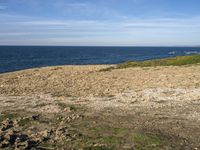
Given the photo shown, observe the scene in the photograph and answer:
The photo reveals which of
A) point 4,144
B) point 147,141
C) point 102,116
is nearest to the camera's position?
point 4,144

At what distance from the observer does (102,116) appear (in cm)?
1788

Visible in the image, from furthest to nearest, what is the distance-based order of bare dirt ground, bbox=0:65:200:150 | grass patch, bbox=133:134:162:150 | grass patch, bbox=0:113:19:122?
1. grass patch, bbox=0:113:19:122
2. bare dirt ground, bbox=0:65:200:150
3. grass patch, bbox=133:134:162:150

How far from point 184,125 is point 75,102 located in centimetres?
717

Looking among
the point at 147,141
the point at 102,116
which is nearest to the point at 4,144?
the point at 147,141

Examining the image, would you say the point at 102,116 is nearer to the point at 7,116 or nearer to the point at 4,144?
the point at 7,116

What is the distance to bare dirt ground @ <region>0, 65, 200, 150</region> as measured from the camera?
1391 centimetres

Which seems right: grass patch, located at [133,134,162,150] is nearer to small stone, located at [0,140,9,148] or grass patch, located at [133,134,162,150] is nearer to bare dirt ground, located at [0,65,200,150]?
bare dirt ground, located at [0,65,200,150]

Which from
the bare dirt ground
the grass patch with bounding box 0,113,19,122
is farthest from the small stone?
the grass patch with bounding box 0,113,19,122

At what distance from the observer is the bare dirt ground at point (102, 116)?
45.6 feet

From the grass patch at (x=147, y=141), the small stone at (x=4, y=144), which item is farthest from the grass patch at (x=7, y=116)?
the grass patch at (x=147, y=141)

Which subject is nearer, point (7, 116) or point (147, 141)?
point (147, 141)

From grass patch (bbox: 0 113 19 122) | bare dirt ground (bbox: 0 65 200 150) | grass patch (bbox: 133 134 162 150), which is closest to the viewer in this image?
grass patch (bbox: 133 134 162 150)

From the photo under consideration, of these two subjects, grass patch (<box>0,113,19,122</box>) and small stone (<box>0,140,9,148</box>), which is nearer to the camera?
small stone (<box>0,140,9,148</box>)

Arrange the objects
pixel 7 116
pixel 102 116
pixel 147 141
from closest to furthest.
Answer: pixel 147 141, pixel 102 116, pixel 7 116
